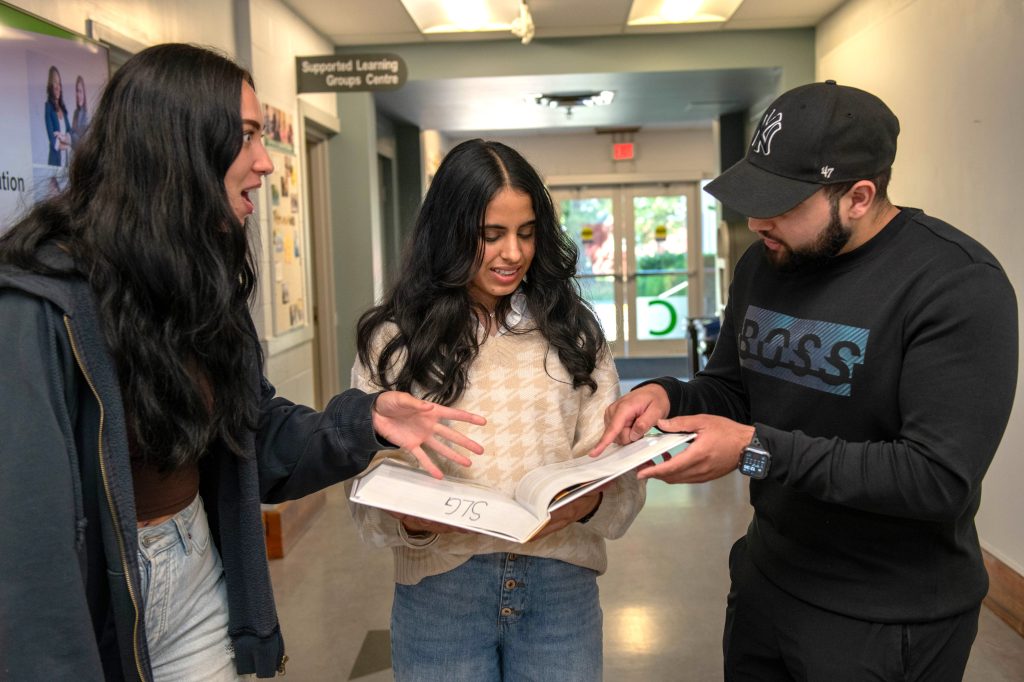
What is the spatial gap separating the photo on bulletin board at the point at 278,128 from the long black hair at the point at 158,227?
325cm

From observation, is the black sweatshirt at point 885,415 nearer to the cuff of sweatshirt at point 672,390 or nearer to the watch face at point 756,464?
the watch face at point 756,464

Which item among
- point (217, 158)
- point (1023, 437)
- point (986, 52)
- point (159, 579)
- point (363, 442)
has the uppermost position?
point (986, 52)

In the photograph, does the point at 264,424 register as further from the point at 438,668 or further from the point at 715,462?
the point at 715,462

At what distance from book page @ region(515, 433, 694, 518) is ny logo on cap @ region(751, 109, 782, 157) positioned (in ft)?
1.79

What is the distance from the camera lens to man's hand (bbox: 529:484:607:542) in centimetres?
149

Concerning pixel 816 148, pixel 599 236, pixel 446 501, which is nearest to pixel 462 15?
pixel 816 148

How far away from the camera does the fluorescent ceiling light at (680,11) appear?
5.40 meters

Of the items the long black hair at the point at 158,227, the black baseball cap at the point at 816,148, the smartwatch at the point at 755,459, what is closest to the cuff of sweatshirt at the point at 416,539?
the long black hair at the point at 158,227

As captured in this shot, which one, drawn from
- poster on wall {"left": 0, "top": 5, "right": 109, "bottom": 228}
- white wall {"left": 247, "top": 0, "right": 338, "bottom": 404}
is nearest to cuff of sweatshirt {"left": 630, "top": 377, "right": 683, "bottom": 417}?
poster on wall {"left": 0, "top": 5, "right": 109, "bottom": 228}

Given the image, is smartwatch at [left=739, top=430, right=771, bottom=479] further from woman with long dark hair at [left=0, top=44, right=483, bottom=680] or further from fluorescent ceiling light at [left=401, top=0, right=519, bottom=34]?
fluorescent ceiling light at [left=401, top=0, right=519, bottom=34]

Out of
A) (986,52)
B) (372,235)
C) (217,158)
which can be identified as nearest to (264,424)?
(217,158)

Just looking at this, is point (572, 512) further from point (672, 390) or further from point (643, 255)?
point (643, 255)

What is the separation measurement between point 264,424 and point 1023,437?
308 centimetres

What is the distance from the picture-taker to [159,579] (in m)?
1.25
